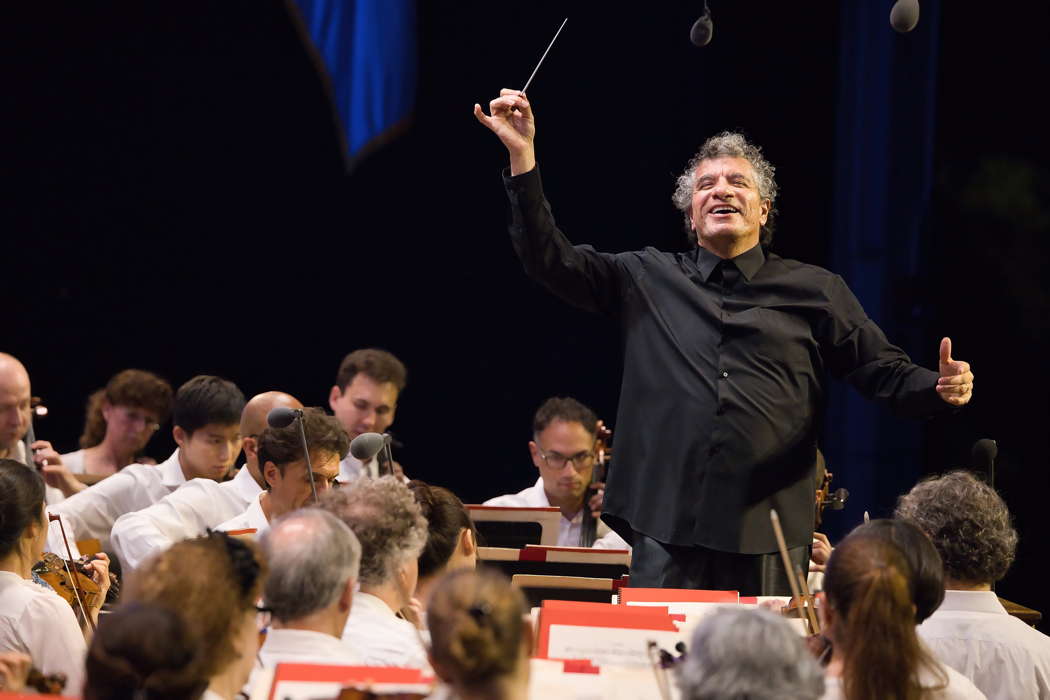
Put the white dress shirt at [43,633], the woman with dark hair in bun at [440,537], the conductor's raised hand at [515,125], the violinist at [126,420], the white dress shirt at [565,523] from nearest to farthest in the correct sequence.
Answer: the white dress shirt at [43,633] < the woman with dark hair in bun at [440,537] < the conductor's raised hand at [515,125] < the white dress shirt at [565,523] < the violinist at [126,420]

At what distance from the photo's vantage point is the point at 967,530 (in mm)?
2834

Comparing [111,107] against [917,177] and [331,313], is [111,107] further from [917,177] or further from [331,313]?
[917,177]

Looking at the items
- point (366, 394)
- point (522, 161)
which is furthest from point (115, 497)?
point (522, 161)

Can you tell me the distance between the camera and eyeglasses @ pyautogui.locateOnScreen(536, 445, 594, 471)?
520 centimetres

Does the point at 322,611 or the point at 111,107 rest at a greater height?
the point at 111,107

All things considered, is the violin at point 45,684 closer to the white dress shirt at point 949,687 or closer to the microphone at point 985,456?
the white dress shirt at point 949,687

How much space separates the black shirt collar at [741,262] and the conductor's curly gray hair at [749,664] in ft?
5.61

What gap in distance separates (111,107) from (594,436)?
2.85m

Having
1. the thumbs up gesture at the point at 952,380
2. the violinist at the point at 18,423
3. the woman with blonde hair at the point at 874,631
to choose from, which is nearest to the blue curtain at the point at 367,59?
the violinist at the point at 18,423

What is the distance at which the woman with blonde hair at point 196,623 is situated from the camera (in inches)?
67.8

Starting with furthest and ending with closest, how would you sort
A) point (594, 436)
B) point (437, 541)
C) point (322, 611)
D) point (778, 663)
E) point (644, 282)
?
point (594, 436) < point (644, 282) < point (437, 541) < point (322, 611) < point (778, 663)

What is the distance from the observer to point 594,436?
525 cm

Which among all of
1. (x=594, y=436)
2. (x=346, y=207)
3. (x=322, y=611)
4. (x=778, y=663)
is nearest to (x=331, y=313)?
(x=346, y=207)

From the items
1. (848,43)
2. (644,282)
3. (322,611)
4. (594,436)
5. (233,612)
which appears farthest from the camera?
(848,43)
